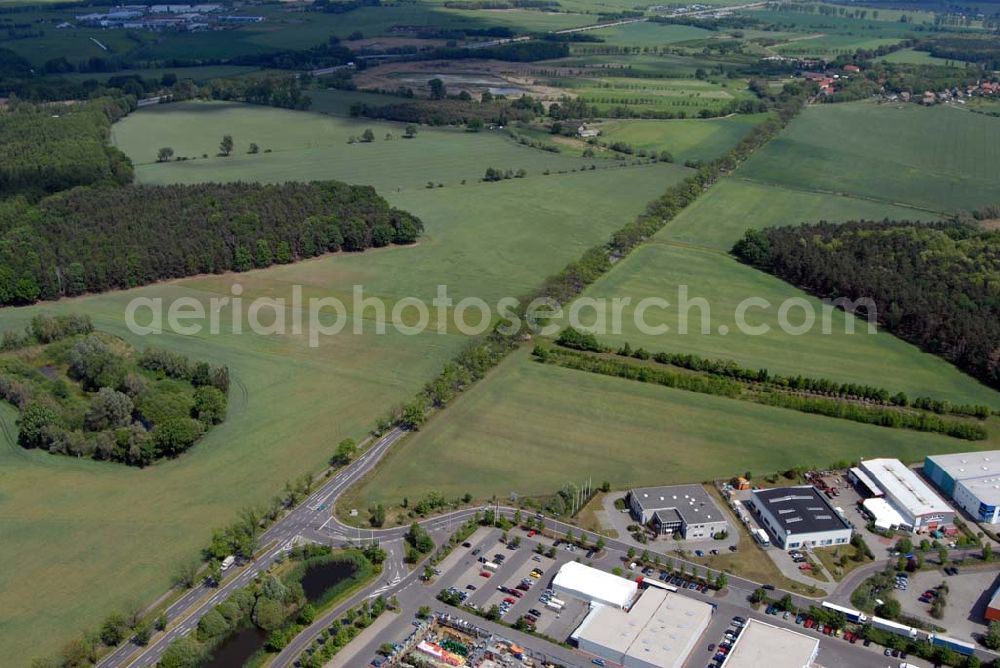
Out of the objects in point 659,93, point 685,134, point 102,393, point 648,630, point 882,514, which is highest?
point 659,93

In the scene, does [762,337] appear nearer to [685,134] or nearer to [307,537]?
[307,537]

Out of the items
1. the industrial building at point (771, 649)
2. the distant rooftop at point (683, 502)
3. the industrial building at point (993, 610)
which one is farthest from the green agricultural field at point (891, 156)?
the industrial building at point (771, 649)

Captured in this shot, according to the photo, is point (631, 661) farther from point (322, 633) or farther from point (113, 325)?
point (113, 325)

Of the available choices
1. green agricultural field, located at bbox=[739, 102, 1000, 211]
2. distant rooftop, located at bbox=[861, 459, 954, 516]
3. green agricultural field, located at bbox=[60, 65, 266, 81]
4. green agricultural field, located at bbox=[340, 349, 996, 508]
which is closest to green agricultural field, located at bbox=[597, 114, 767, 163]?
green agricultural field, located at bbox=[739, 102, 1000, 211]

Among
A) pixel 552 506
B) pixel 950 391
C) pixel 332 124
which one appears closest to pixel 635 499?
pixel 552 506

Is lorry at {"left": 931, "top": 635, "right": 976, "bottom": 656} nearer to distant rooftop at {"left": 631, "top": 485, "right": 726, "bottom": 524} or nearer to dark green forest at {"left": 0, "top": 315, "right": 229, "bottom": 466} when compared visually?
distant rooftop at {"left": 631, "top": 485, "right": 726, "bottom": 524}

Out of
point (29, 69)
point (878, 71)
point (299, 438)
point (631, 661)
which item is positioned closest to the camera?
point (631, 661)

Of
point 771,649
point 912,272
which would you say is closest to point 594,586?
point 771,649

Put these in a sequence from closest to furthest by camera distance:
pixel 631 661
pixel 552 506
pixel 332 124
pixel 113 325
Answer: pixel 631 661 < pixel 552 506 < pixel 113 325 < pixel 332 124

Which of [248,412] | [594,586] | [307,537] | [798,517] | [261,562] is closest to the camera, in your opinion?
[594,586]
